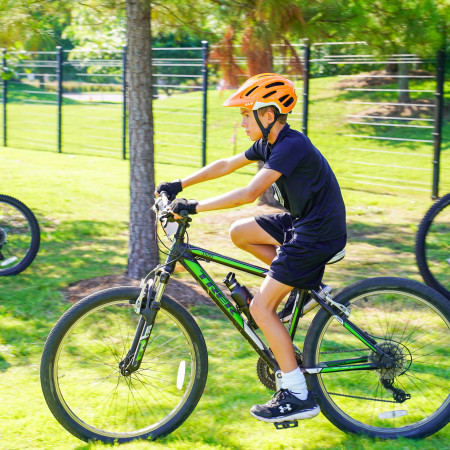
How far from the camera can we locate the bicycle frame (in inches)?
138

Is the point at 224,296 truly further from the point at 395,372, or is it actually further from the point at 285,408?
the point at 395,372

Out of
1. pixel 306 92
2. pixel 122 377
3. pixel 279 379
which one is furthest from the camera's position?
pixel 306 92

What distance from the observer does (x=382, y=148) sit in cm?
1541

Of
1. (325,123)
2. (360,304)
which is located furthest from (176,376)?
(325,123)

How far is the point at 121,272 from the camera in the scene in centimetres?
651

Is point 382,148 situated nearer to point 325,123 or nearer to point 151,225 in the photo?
point 325,123

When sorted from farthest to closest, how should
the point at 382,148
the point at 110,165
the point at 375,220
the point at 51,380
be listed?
the point at 382,148, the point at 110,165, the point at 375,220, the point at 51,380

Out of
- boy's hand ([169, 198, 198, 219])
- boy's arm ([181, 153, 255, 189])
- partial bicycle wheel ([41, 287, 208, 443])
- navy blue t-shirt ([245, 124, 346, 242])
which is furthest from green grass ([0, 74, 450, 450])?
boy's arm ([181, 153, 255, 189])

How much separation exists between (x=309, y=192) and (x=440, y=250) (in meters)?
2.75

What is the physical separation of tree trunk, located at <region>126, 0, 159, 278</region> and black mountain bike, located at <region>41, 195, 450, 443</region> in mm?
2137

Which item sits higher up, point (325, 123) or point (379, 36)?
point (379, 36)

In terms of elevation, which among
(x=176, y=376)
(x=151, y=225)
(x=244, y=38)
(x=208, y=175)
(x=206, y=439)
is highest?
(x=244, y=38)

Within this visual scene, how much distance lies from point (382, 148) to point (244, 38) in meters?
8.40

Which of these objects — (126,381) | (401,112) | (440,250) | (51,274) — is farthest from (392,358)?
(401,112)
